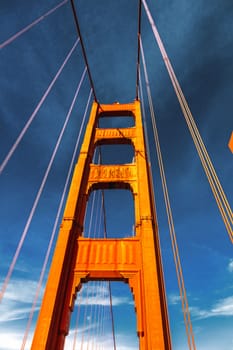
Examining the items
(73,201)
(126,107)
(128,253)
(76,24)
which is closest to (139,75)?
(126,107)

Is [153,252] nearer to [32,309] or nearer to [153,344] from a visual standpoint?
[153,344]

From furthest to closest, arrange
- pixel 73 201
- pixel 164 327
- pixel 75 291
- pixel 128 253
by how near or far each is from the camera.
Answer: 1. pixel 73 201
2. pixel 128 253
3. pixel 75 291
4. pixel 164 327

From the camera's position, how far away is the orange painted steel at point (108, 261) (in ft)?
20.8

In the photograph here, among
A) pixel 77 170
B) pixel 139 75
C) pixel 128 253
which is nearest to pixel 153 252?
pixel 128 253

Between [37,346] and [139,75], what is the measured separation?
54.8 feet

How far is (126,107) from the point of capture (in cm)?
1603

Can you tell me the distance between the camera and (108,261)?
823cm

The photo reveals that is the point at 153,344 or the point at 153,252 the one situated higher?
the point at 153,252

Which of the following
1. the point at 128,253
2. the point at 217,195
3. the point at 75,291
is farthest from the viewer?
the point at 128,253

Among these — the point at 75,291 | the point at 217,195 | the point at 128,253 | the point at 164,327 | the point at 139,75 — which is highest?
the point at 139,75

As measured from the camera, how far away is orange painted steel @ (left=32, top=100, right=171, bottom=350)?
6.35m

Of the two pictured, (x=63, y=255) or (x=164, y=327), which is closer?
(x=164, y=327)

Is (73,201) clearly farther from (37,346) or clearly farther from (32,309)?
(37,346)

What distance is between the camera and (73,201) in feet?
31.5
